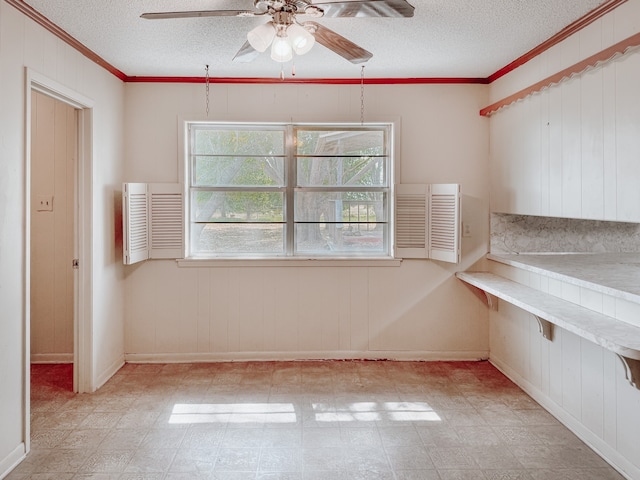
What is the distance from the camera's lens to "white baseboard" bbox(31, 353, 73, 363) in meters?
4.12

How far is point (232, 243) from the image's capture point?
166 inches

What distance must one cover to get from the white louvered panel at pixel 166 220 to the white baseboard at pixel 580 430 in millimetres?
2872

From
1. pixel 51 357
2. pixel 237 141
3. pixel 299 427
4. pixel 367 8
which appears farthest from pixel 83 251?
pixel 367 8

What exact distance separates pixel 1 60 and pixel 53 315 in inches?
95.9

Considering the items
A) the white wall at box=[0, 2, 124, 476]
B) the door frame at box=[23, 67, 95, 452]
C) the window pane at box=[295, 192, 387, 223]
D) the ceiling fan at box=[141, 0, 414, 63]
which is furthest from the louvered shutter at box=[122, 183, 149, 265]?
the ceiling fan at box=[141, 0, 414, 63]

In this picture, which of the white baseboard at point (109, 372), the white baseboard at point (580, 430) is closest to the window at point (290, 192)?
the white baseboard at point (109, 372)

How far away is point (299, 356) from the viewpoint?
13.6ft

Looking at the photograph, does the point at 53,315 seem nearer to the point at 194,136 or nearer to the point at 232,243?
the point at 232,243

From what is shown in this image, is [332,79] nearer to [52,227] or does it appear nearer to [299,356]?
[299,356]

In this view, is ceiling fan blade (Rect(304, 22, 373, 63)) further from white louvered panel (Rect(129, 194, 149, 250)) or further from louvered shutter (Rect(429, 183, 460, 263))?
white louvered panel (Rect(129, 194, 149, 250))

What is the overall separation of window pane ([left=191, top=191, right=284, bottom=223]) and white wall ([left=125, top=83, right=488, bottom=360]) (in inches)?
12.6

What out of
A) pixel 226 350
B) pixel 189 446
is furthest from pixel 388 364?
pixel 189 446

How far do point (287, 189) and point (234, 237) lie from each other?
0.63 metres

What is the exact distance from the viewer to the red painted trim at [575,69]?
2367 millimetres
